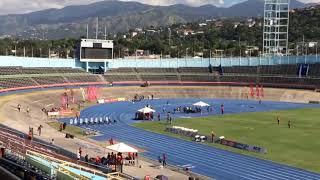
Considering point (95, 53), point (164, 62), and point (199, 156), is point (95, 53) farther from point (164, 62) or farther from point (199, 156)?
point (199, 156)

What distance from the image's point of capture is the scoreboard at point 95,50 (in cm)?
9688

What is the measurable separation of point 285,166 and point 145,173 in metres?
10.2

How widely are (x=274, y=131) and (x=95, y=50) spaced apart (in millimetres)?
52894

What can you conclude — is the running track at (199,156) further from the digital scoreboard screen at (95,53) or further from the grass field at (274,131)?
the digital scoreboard screen at (95,53)

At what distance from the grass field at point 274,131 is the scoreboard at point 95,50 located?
38.7 m

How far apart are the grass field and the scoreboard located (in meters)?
38.7

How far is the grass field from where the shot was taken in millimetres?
40094

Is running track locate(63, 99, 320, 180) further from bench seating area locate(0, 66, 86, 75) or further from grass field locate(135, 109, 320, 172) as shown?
bench seating area locate(0, 66, 86, 75)

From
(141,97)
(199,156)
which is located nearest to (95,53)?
(141,97)

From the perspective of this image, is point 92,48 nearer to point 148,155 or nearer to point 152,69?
point 152,69

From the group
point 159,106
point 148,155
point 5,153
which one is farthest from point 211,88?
point 5,153

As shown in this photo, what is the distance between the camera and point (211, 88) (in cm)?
9956

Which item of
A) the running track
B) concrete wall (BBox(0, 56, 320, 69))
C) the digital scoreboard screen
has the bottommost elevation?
the running track

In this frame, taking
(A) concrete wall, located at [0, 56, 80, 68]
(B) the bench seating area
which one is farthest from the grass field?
(A) concrete wall, located at [0, 56, 80, 68]
